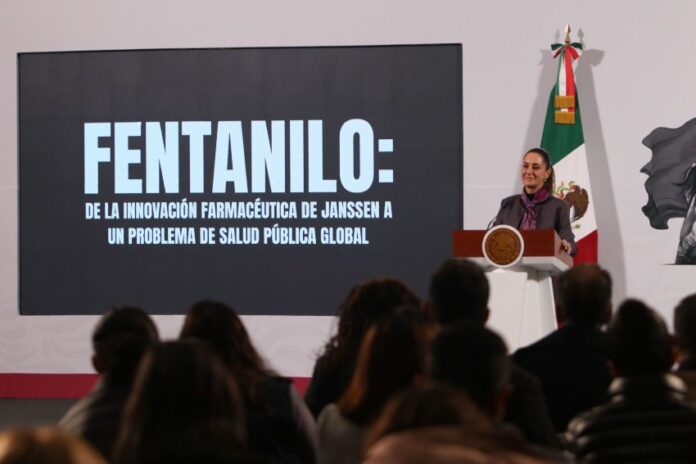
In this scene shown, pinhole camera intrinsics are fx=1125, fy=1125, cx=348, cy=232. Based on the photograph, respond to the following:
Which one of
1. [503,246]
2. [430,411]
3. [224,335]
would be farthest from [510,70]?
[430,411]

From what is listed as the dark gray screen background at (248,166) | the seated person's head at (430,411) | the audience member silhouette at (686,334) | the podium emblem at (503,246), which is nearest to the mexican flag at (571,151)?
the dark gray screen background at (248,166)

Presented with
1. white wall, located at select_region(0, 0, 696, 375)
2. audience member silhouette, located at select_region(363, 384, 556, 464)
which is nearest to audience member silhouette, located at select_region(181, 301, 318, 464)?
audience member silhouette, located at select_region(363, 384, 556, 464)

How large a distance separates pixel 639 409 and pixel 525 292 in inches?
123

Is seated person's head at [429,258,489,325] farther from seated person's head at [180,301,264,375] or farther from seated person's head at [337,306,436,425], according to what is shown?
seated person's head at [337,306,436,425]

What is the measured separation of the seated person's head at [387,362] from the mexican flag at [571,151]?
6.47 m

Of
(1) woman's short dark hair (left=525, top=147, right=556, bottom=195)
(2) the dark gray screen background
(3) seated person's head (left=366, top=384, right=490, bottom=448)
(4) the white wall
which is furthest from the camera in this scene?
(2) the dark gray screen background

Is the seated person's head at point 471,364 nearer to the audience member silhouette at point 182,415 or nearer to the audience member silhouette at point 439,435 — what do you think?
the audience member silhouette at point 182,415

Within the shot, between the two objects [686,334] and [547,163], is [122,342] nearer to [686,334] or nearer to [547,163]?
[686,334]

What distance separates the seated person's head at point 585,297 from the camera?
141 inches

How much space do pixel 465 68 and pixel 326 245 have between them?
183 centimetres

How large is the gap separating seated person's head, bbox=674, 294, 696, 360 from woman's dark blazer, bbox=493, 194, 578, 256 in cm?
366

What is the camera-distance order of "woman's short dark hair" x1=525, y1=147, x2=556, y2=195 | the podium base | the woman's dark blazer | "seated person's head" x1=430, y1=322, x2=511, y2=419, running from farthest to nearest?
"woman's short dark hair" x1=525, y1=147, x2=556, y2=195
the woman's dark blazer
the podium base
"seated person's head" x1=430, y1=322, x2=511, y2=419

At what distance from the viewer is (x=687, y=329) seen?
10.5ft

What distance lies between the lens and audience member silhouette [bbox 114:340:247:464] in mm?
1829
